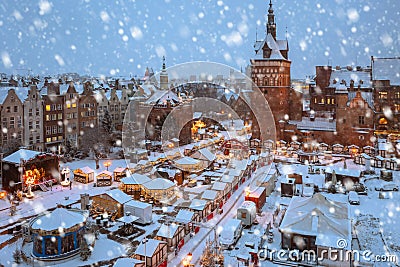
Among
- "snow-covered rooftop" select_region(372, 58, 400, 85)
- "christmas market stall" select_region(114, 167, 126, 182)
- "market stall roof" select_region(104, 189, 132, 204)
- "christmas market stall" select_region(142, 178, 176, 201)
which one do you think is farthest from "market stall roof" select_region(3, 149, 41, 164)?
"snow-covered rooftop" select_region(372, 58, 400, 85)

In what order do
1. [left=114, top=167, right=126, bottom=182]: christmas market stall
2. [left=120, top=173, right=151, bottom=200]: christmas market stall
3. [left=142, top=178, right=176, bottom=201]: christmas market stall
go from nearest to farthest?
[left=142, top=178, right=176, bottom=201]: christmas market stall
[left=120, top=173, right=151, bottom=200]: christmas market stall
[left=114, top=167, right=126, bottom=182]: christmas market stall

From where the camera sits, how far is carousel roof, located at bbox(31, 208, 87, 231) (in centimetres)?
1574

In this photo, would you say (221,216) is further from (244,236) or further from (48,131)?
(48,131)

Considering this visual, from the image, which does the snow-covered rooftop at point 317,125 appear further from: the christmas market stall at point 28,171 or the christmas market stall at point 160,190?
the christmas market stall at point 28,171

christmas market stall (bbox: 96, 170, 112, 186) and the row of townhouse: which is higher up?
the row of townhouse

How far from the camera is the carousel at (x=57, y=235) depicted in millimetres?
15484

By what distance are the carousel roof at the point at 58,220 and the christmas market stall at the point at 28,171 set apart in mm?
7865

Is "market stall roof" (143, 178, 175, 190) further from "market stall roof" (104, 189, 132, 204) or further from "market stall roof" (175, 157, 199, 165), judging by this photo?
"market stall roof" (175, 157, 199, 165)

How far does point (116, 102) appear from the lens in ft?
141

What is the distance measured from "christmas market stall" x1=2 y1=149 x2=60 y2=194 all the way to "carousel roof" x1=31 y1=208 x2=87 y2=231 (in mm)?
7865

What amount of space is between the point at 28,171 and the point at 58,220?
9745 mm

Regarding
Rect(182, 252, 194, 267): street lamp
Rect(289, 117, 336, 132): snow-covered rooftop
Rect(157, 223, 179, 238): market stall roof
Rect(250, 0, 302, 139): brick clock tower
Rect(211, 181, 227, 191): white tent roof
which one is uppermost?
Rect(250, 0, 302, 139): brick clock tower

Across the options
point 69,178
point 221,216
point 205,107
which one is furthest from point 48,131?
point 205,107

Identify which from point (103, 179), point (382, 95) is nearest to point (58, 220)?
point (103, 179)
